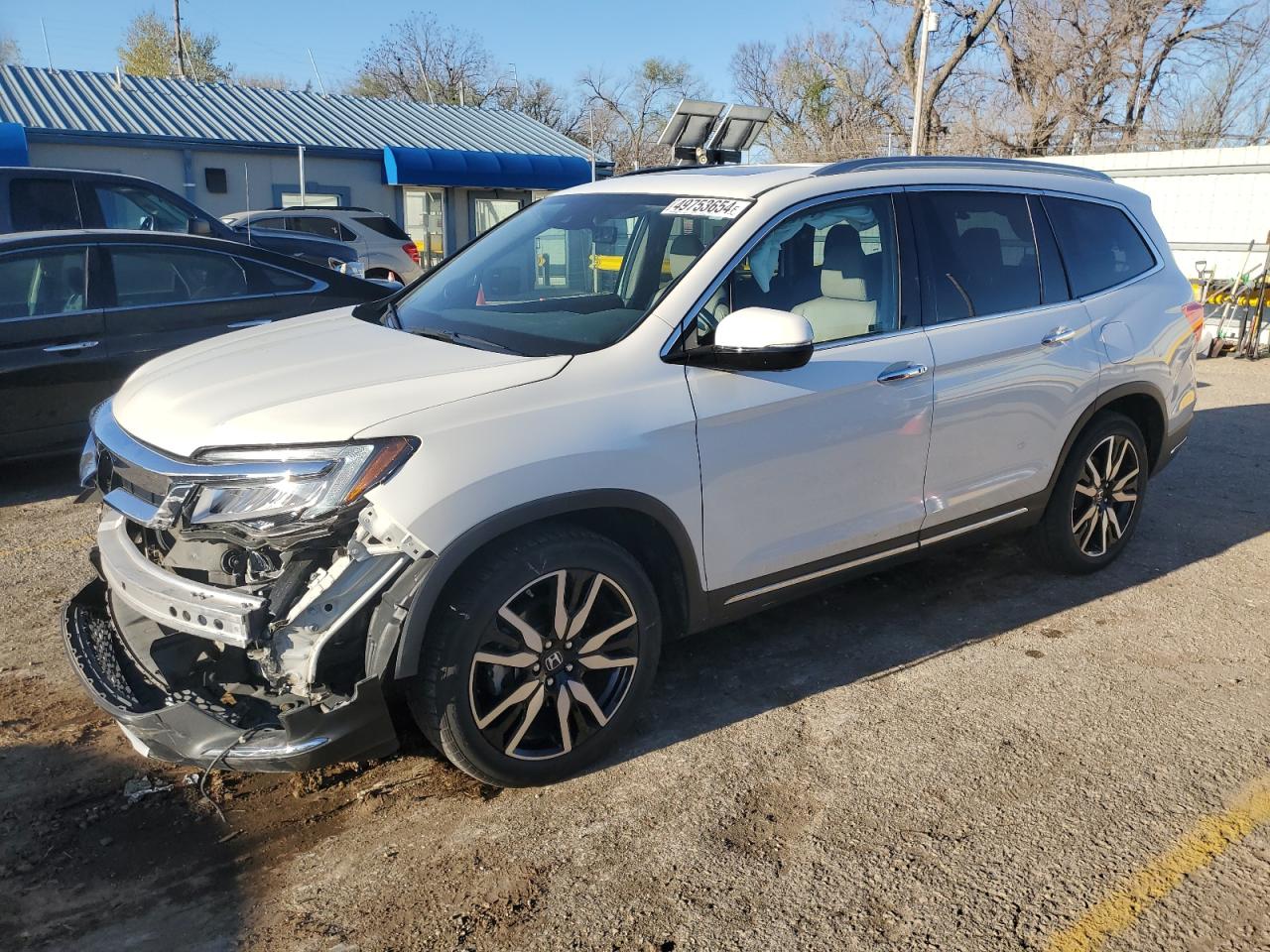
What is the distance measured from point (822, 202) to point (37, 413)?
4.76 meters

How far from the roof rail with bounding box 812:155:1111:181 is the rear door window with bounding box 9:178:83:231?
7165 millimetres

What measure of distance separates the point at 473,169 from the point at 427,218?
197 cm

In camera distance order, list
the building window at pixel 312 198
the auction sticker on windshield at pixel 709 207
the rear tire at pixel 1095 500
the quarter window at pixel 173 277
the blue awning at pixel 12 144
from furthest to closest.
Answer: the building window at pixel 312 198, the blue awning at pixel 12 144, the quarter window at pixel 173 277, the rear tire at pixel 1095 500, the auction sticker on windshield at pixel 709 207

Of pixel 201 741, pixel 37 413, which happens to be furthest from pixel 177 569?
pixel 37 413

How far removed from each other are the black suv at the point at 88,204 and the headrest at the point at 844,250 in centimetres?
549

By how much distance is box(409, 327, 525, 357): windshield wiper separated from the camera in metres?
3.45

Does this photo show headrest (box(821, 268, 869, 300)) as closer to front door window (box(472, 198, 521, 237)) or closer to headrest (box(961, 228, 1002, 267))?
headrest (box(961, 228, 1002, 267))

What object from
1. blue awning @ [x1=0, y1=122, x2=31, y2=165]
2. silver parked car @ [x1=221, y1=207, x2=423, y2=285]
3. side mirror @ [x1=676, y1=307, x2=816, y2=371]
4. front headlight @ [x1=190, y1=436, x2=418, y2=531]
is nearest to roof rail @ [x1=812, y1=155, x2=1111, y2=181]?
side mirror @ [x1=676, y1=307, x2=816, y2=371]

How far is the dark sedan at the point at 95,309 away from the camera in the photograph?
20.0 ft

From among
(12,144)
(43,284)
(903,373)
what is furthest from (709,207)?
(12,144)

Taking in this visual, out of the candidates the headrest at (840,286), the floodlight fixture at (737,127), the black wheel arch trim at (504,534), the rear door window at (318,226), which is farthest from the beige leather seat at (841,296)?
the rear door window at (318,226)

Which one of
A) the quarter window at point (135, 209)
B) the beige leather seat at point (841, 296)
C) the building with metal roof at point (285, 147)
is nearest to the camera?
the beige leather seat at point (841, 296)

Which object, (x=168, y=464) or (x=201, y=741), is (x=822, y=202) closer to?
(x=168, y=464)

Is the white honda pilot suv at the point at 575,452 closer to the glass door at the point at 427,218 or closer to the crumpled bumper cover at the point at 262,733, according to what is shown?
the crumpled bumper cover at the point at 262,733
